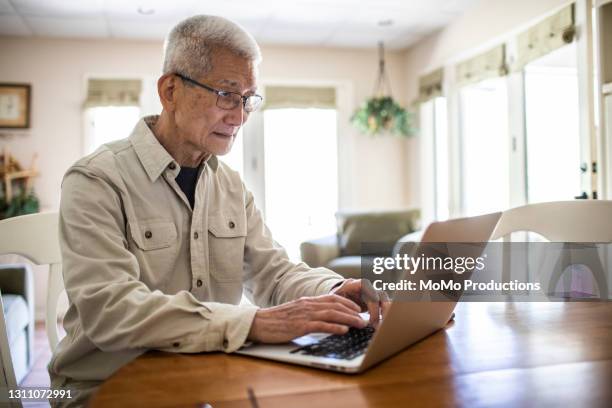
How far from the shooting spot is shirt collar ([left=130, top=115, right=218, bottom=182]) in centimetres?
125

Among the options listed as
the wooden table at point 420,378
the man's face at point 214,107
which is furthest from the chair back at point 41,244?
the wooden table at point 420,378

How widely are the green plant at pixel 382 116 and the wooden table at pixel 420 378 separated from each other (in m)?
4.28

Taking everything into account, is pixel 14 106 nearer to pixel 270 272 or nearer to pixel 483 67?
pixel 483 67

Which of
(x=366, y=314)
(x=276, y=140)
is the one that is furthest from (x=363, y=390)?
(x=276, y=140)

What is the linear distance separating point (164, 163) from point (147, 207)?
113 millimetres

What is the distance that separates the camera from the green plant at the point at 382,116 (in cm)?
512

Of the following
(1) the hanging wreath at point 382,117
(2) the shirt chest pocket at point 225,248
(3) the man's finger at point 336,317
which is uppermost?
(1) the hanging wreath at point 382,117

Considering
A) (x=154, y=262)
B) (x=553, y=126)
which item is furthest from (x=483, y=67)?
(x=154, y=262)

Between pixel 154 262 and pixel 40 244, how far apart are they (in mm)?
371

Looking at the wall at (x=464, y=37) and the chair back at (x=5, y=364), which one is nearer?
the chair back at (x=5, y=364)

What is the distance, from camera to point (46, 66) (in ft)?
16.2

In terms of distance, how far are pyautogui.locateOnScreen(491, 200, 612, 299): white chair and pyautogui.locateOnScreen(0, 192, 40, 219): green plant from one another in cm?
427

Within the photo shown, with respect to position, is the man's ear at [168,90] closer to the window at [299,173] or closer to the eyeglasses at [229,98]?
the eyeglasses at [229,98]

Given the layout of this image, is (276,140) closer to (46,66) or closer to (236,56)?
(46,66)
